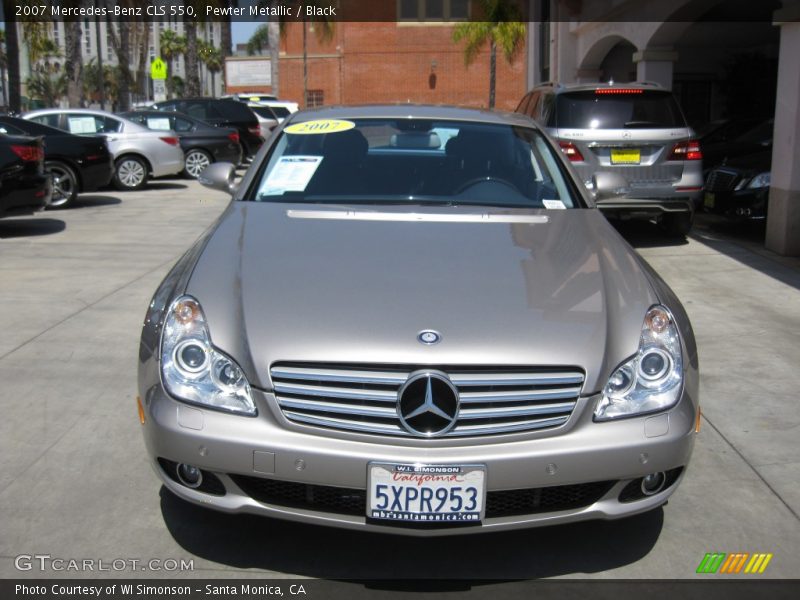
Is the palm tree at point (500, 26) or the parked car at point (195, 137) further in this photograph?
the palm tree at point (500, 26)

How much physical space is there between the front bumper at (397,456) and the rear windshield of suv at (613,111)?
693 centimetres

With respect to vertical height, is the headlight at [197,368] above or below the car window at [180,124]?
below

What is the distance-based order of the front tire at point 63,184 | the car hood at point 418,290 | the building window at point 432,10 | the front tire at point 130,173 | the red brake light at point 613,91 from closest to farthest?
1. the car hood at point 418,290
2. the red brake light at point 613,91
3. the front tire at point 63,184
4. the front tire at point 130,173
5. the building window at point 432,10

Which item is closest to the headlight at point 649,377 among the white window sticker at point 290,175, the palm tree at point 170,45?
the white window sticker at point 290,175

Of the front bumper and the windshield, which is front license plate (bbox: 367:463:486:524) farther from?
the windshield

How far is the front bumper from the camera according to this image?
286 centimetres

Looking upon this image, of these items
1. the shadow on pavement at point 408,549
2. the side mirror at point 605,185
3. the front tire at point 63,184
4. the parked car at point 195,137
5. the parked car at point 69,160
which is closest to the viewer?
the shadow on pavement at point 408,549

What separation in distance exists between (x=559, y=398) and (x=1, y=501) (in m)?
2.31

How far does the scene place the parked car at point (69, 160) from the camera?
43.3 ft

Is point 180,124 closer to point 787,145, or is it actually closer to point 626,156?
point 626,156

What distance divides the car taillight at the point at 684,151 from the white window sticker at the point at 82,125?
10.3 meters

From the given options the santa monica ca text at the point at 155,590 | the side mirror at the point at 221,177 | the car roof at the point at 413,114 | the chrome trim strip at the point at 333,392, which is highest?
the car roof at the point at 413,114

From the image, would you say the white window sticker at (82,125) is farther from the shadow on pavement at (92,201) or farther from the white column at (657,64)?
the white column at (657,64)

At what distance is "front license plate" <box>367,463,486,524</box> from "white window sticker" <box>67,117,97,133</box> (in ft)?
47.1
